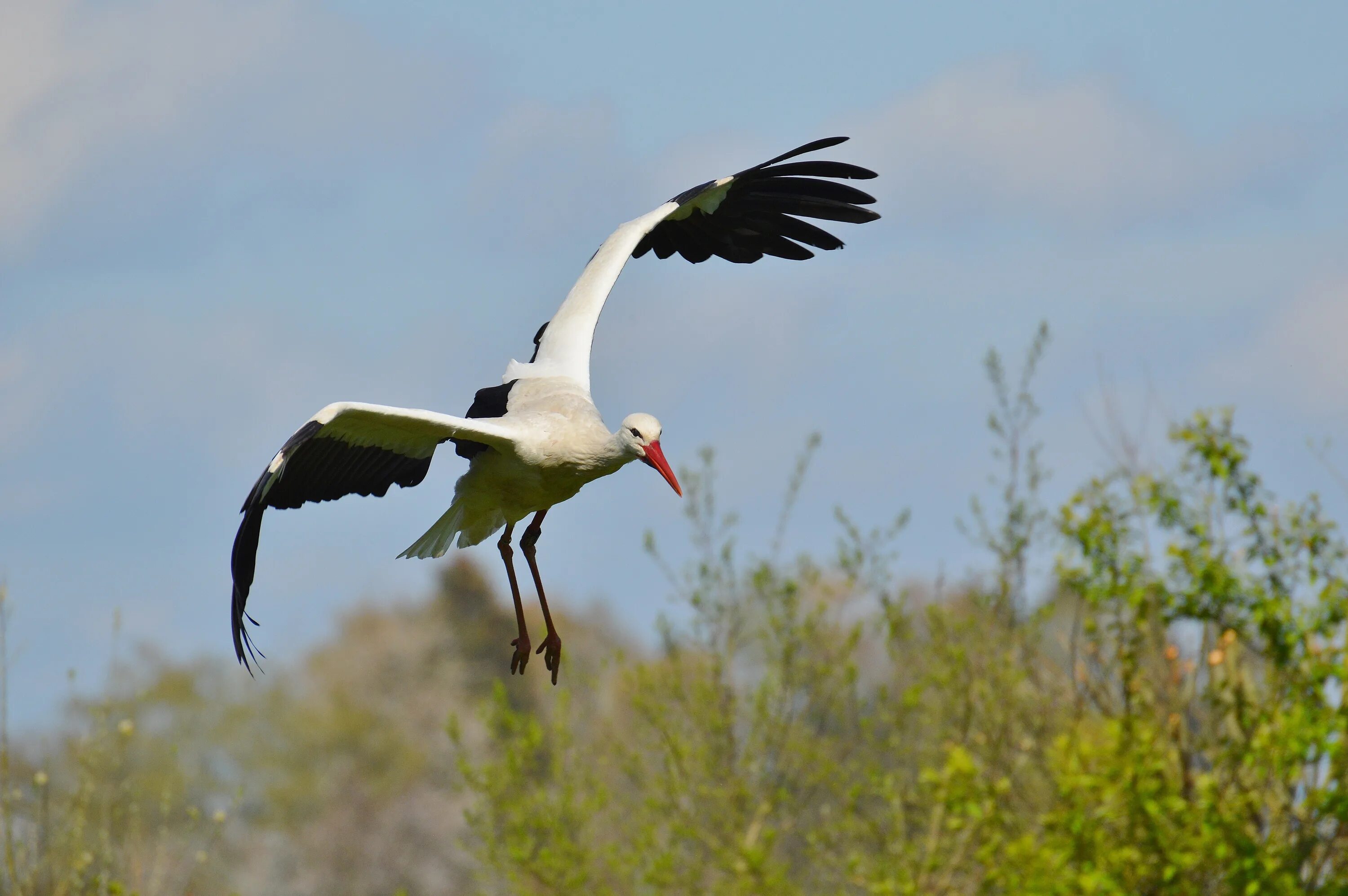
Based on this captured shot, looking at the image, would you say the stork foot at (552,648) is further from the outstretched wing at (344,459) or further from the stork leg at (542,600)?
the outstretched wing at (344,459)

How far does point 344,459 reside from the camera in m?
7.02

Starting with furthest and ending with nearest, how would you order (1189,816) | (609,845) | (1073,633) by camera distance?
(609,845)
(1073,633)
(1189,816)

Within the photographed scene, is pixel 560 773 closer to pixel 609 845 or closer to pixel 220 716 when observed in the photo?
pixel 609 845

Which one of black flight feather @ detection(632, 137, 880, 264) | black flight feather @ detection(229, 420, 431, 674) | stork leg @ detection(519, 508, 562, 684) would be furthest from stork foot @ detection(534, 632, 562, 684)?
black flight feather @ detection(632, 137, 880, 264)

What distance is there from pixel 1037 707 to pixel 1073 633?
2.17 feet

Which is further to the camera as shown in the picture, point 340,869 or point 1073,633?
point 340,869

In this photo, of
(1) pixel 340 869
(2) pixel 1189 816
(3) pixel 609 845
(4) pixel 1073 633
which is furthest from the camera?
(1) pixel 340 869

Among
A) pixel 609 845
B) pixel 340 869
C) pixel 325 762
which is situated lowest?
pixel 609 845

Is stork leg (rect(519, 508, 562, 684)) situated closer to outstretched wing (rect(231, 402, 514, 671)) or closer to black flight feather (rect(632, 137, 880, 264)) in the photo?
outstretched wing (rect(231, 402, 514, 671))

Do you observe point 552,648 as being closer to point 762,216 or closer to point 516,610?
point 516,610

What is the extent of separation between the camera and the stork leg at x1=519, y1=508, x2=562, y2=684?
7.15 m

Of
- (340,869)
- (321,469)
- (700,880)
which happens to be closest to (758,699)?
(700,880)

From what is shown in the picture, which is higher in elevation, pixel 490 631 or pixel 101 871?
pixel 490 631

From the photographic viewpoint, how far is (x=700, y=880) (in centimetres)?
1094
